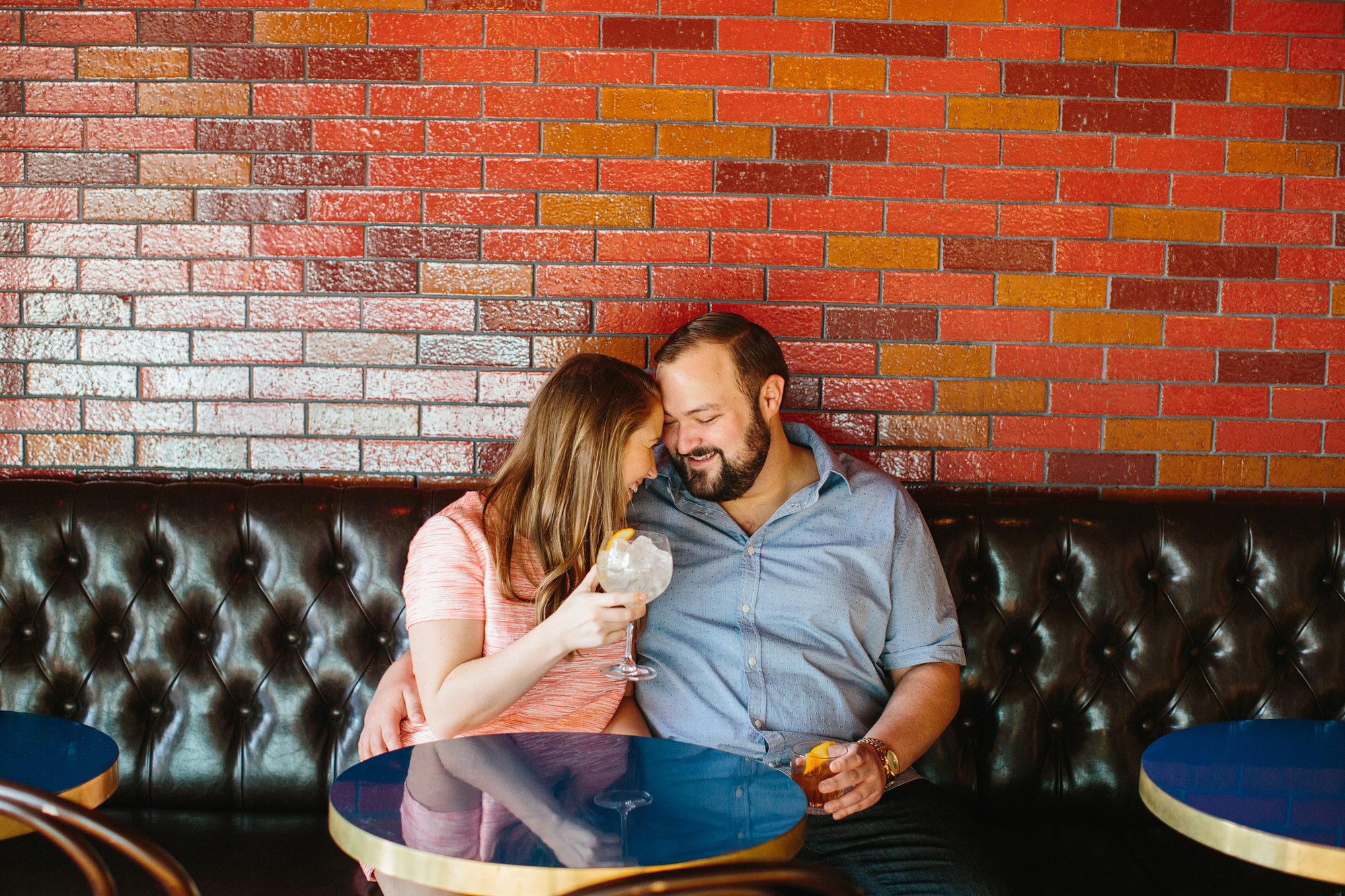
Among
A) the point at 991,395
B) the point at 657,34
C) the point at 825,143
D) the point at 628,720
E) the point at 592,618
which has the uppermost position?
the point at 657,34

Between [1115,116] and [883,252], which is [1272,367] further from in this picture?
[883,252]

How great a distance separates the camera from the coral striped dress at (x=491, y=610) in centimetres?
159

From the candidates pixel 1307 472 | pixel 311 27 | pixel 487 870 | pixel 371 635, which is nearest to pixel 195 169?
pixel 311 27

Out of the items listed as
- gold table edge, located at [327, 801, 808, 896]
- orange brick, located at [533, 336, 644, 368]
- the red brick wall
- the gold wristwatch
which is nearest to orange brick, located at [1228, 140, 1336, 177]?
the red brick wall

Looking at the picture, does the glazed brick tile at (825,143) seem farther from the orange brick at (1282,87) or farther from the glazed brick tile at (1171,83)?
the orange brick at (1282,87)

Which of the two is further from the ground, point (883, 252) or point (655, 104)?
point (655, 104)

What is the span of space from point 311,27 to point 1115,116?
6.50 ft

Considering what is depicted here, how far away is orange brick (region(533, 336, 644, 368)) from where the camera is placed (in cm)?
221

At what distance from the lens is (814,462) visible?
2074mm

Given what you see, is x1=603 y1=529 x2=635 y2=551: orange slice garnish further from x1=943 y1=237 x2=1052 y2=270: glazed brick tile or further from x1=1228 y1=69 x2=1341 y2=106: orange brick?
x1=1228 y1=69 x2=1341 y2=106: orange brick

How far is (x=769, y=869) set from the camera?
2.92 ft

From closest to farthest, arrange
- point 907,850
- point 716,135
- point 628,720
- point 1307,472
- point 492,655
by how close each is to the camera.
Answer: point 492,655 < point 907,850 < point 628,720 < point 716,135 < point 1307,472

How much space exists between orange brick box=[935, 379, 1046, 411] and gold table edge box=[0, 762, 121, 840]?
72.9 inches

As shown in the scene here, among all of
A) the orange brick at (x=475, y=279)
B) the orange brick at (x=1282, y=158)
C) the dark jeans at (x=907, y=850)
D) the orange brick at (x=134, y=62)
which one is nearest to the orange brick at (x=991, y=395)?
the orange brick at (x=1282, y=158)
